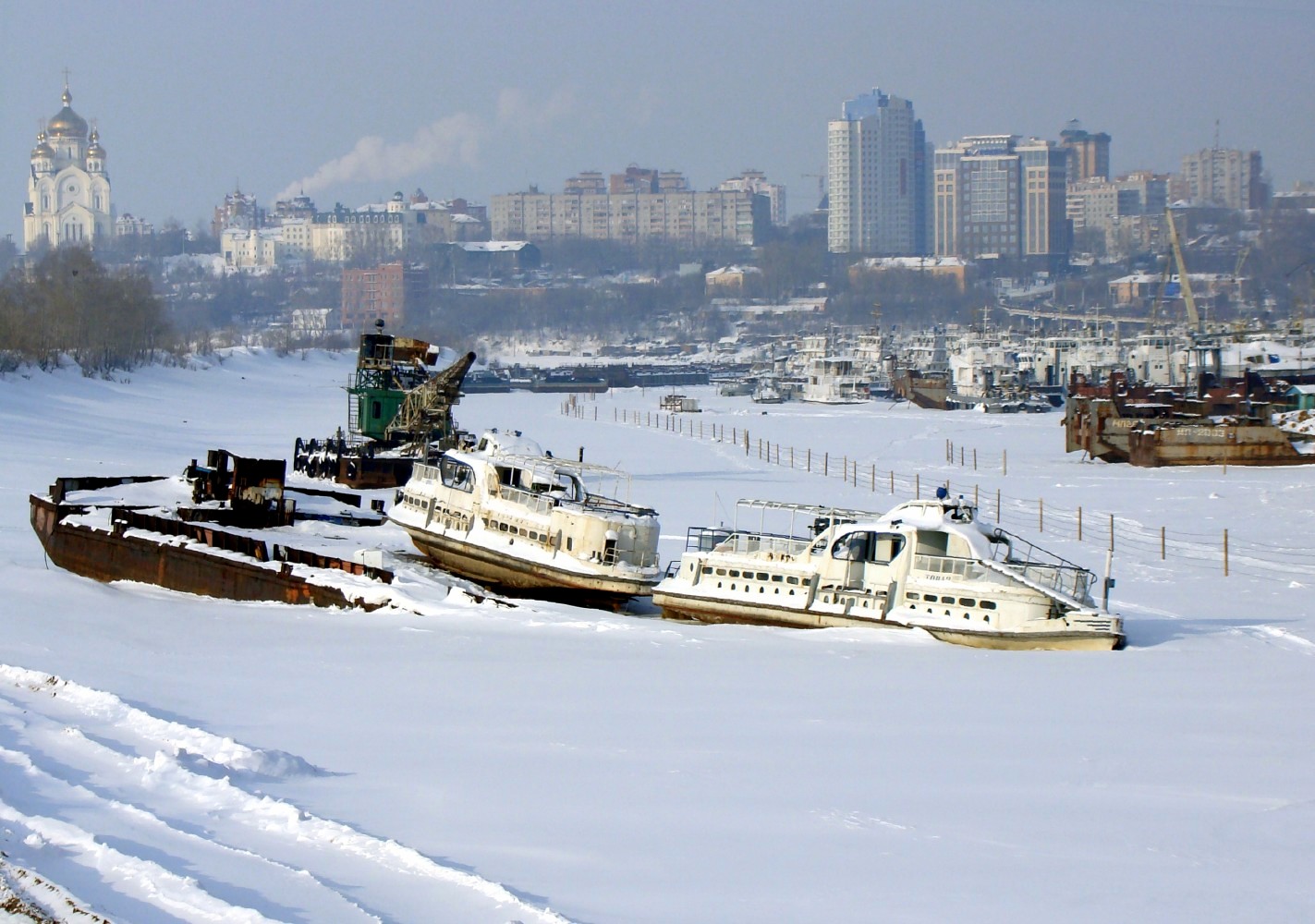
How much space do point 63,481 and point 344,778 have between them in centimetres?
2209

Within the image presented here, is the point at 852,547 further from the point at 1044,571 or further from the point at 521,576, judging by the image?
the point at 521,576

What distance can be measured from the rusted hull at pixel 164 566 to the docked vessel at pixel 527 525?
309 centimetres

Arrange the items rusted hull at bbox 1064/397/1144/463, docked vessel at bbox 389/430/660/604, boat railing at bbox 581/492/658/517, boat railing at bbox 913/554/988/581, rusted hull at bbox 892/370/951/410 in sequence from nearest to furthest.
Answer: boat railing at bbox 913/554/988/581 → docked vessel at bbox 389/430/660/604 → boat railing at bbox 581/492/658/517 → rusted hull at bbox 1064/397/1144/463 → rusted hull at bbox 892/370/951/410

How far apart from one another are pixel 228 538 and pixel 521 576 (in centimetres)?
536

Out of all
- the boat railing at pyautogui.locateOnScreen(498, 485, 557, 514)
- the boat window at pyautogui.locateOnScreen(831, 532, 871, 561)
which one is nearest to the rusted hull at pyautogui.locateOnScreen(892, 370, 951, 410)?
the boat railing at pyautogui.locateOnScreen(498, 485, 557, 514)

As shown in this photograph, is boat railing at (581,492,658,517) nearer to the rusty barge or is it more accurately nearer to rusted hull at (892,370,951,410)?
the rusty barge

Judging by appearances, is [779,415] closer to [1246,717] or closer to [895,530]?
[895,530]

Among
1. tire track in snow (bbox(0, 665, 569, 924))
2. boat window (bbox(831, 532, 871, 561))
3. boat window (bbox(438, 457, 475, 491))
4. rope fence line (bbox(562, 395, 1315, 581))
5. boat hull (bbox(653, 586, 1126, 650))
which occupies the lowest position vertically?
rope fence line (bbox(562, 395, 1315, 581))

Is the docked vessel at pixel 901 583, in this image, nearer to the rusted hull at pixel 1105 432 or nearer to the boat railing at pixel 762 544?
the boat railing at pixel 762 544

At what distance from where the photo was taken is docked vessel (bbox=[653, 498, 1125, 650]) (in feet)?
75.2

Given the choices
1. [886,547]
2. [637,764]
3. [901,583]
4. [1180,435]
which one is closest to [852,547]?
[886,547]

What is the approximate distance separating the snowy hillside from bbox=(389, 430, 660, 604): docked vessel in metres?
1.19

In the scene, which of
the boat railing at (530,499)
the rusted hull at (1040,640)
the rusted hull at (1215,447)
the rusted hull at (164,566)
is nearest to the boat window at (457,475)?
the boat railing at (530,499)

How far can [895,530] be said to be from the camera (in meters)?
23.9
